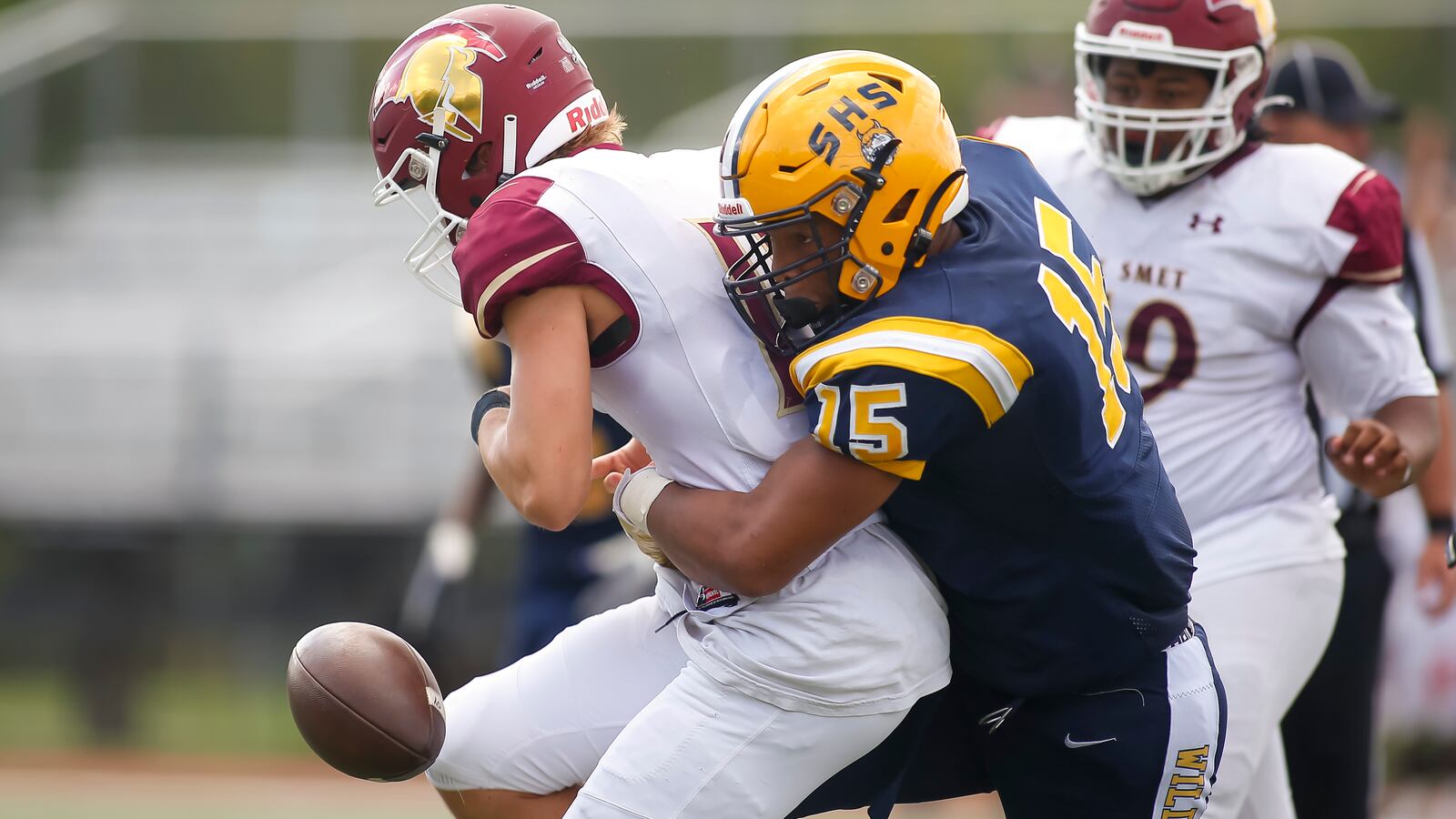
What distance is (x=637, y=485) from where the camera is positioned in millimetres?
2502

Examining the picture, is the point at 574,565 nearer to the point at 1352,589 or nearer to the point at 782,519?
the point at 1352,589

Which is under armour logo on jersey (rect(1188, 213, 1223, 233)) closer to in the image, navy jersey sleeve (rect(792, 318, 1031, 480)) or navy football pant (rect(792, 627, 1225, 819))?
navy football pant (rect(792, 627, 1225, 819))

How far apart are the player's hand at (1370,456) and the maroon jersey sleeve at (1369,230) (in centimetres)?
31

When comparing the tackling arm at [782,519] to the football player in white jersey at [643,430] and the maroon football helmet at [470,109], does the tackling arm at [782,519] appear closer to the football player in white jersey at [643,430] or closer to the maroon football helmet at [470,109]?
the football player in white jersey at [643,430]

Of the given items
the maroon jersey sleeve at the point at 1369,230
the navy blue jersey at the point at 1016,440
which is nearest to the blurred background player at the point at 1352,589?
the maroon jersey sleeve at the point at 1369,230

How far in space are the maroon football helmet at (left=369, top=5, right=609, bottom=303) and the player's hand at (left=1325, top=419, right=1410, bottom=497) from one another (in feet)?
5.02

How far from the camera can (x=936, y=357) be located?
2.25 meters

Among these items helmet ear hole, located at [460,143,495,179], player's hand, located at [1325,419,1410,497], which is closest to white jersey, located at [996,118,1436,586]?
player's hand, located at [1325,419,1410,497]

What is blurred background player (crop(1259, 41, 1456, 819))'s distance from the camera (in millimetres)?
3969

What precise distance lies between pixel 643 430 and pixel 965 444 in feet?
1.64

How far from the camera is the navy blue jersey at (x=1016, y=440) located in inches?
89.0

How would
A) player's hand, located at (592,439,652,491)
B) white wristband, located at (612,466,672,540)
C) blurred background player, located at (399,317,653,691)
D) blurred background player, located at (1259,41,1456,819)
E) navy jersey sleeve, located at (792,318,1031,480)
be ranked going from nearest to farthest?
navy jersey sleeve, located at (792,318,1031,480) < white wristband, located at (612,466,672,540) < player's hand, located at (592,439,652,491) < blurred background player, located at (1259,41,1456,819) < blurred background player, located at (399,317,653,691)

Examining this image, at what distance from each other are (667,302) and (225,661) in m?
7.10

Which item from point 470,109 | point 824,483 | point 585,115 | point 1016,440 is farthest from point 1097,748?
point 470,109
